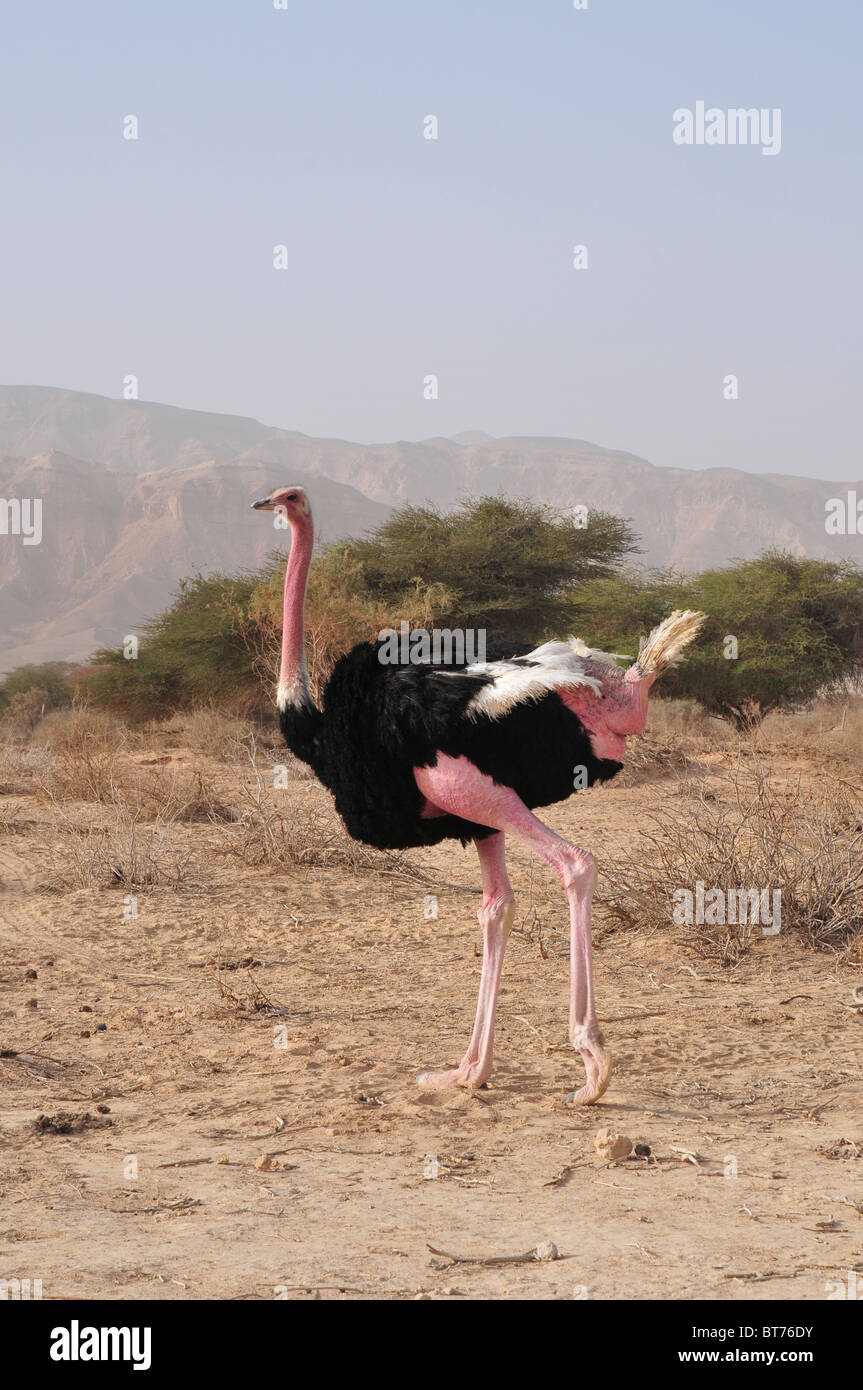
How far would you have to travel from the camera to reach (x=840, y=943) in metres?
6.46

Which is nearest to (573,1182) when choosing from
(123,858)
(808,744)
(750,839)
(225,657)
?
(750,839)

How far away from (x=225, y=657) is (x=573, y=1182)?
16451 mm

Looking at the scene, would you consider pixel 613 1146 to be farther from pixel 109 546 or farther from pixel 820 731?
pixel 109 546

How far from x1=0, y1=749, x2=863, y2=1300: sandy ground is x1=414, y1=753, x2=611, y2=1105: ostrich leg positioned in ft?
0.71

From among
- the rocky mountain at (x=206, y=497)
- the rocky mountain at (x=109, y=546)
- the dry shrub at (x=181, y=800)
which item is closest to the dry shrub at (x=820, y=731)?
the dry shrub at (x=181, y=800)

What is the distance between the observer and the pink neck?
4.84m

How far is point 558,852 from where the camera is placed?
4383 mm

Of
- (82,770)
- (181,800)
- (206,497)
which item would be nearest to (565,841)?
(181,800)

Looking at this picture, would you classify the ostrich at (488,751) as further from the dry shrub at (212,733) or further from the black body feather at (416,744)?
the dry shrub at (212,733)

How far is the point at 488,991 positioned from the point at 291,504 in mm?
1970

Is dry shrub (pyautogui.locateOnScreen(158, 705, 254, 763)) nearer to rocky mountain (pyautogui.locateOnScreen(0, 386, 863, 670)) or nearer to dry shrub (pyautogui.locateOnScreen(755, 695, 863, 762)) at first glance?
dry shrub (pyautogui.locateOnScreen(755, 695, 863, 762))

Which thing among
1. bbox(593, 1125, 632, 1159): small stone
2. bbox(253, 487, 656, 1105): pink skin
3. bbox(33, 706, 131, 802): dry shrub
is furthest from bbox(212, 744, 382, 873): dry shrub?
bbox(593, 1125, 632, 1159): small stone

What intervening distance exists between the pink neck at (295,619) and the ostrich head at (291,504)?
2cm
